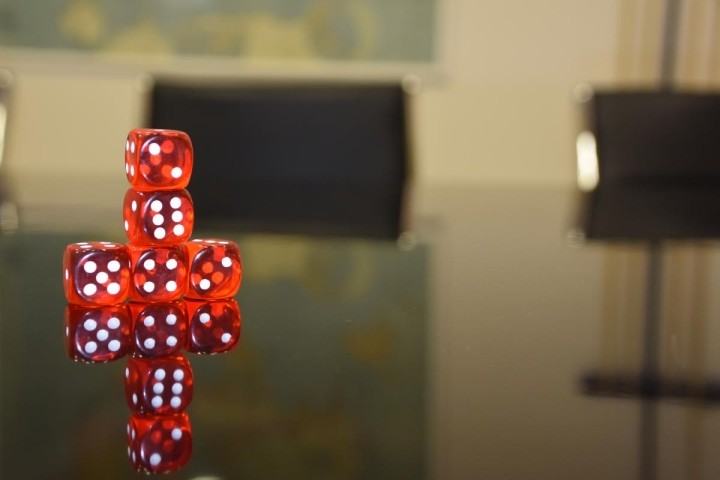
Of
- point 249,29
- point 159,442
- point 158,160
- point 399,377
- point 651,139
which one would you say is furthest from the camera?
point 249,29

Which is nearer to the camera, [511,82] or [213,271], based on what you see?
[213,271]

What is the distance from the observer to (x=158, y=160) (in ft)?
2.38

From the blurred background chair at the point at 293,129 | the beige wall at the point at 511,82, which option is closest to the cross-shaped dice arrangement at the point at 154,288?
the blurred background chair at the point at 293,129

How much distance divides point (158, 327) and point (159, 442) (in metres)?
0.22

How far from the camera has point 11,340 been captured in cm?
55

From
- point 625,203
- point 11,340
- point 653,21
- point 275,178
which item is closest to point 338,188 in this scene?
point 275,178

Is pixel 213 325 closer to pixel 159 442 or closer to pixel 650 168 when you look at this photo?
pixel 159 442

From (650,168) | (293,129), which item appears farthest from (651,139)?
(293,129)

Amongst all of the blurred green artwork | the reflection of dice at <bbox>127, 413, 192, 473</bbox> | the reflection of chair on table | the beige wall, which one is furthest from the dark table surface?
the beige wall

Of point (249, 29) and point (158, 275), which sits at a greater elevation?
point (249, 29)

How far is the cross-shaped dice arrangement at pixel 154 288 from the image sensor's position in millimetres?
502

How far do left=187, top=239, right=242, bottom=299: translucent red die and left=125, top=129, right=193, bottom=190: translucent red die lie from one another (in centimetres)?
7

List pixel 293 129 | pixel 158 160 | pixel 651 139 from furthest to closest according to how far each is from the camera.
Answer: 1. pixel 651 139
2. pixel 293 129
3. pixel 158 160

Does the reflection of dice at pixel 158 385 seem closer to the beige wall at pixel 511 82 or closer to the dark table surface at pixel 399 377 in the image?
the dark table surface at pixel 399 377
